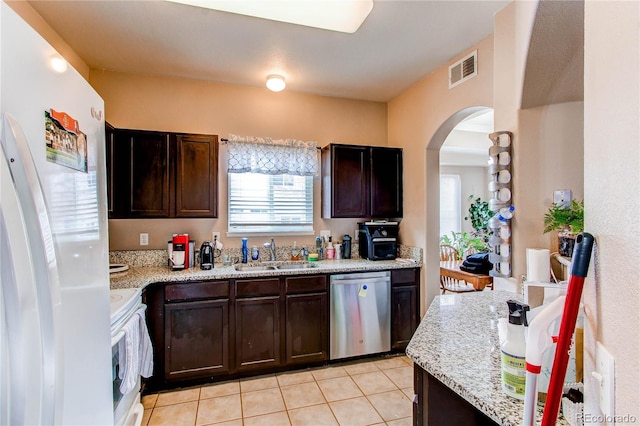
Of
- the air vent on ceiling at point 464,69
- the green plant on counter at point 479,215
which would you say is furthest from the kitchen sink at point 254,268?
the green plant on counter at point 479,215

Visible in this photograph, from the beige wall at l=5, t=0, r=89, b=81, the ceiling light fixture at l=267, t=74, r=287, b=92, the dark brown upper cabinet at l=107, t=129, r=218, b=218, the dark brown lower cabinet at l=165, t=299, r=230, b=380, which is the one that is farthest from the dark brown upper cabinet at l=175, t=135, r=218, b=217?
the beige wall at l=5, t=0, r=89, b=81

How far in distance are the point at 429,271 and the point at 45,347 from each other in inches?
120

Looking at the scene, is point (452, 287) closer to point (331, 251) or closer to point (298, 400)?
point (331, 251)

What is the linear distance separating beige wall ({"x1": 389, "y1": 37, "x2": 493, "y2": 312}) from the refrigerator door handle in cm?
279

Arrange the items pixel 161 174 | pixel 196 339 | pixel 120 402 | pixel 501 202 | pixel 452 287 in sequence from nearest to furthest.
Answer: pixel 120 402 → pixel 501 202 → pixel 196 339 → pixel 161 174 → pixel 452 287

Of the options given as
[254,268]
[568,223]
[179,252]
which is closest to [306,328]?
[254,268]

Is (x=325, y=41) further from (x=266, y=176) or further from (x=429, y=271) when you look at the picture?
(x=429, y=271)

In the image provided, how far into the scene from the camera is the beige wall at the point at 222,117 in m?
3.00

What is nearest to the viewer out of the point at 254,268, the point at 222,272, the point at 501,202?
the point at 501,202

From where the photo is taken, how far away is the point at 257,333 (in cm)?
275

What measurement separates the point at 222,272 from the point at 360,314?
1359 mm

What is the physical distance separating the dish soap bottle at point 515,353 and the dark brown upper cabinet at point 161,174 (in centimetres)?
262

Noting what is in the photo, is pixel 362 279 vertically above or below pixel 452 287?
above

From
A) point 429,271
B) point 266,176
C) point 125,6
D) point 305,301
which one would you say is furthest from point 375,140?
point 125,6
